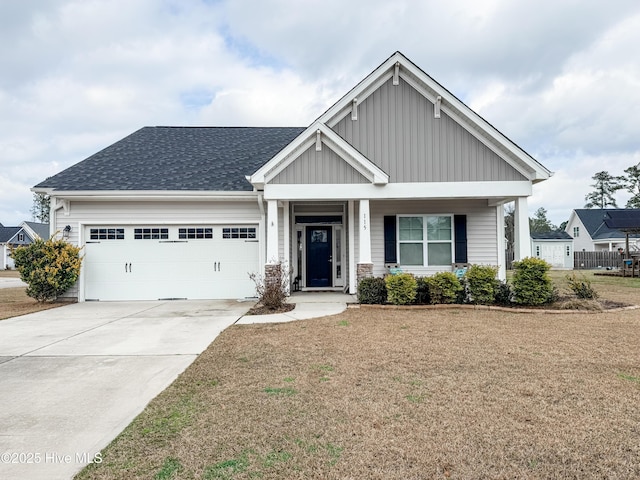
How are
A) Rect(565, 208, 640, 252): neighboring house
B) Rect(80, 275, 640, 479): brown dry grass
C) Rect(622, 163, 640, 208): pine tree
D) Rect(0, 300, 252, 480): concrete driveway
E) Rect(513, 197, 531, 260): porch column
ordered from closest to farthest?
Rect(80, 275, 640, 479): brown dry grass
Rect(0, 300, 252, 480): concrete driveway
Rect(513, 197, 531, 260): porch column
Rect(565, 208, 640, 252): neighboring house
Rect(622, 163, 640, 208): pine tree

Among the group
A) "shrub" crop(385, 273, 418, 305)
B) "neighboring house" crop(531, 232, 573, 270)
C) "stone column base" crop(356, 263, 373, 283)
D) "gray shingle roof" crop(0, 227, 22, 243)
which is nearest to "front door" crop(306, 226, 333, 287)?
"stone column base" crop(356, 263, 373, 283)

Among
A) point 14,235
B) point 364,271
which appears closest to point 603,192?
point 364,271

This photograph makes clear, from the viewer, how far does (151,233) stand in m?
11.9

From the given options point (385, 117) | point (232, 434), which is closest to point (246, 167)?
point (385, 117)

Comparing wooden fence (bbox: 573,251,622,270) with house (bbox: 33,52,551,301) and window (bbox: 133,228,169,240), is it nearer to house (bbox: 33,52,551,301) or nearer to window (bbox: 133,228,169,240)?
house (bbox: 33,52,551,301)

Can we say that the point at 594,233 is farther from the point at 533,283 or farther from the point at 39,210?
the point at 39,210

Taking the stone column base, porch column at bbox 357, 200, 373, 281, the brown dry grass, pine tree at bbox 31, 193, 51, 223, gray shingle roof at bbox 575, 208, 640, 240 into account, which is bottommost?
the brown dry grass

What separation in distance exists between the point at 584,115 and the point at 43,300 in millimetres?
Answer: 28385

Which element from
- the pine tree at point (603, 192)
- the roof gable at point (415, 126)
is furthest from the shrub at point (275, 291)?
the pine tree at point (603, 192)

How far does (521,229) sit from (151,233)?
10813mm

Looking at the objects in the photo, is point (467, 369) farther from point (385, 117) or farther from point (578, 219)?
point (578, 219)

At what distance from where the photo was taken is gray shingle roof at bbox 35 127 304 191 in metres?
11.8

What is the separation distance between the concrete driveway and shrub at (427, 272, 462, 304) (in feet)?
15.6

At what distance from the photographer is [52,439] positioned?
3.20 m
